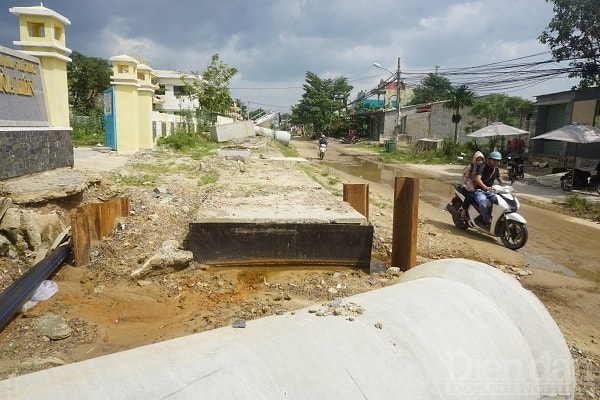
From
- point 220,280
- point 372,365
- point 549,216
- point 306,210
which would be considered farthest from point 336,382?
point 549,216

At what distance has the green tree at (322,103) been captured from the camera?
50.8 metres

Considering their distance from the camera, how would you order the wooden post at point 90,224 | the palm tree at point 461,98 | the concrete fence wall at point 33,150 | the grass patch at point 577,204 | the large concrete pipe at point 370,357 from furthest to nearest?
the palm tree at point 461,98 → the grass patch at point 577,204 → the concrete fence wall at point 33,150 → the wooden post at point 90,224 → the large concrete pipe at point 370,357

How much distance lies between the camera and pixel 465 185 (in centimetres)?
749

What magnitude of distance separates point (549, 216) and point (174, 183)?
8207 millimetres

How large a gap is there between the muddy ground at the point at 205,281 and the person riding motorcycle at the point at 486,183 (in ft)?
1.60

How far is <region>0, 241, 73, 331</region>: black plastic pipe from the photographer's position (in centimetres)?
374

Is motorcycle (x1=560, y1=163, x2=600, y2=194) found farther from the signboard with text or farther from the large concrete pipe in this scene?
the signboard with text

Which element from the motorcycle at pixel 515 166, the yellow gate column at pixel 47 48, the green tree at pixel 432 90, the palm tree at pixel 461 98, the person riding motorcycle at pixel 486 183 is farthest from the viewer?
the green tree at pixel 432 90

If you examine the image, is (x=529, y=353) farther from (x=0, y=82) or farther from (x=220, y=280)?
(x=0, y=82)

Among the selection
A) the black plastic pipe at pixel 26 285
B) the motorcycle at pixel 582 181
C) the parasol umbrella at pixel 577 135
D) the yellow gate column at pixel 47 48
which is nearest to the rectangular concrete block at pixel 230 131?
the yellow gate column at pixel 47 48

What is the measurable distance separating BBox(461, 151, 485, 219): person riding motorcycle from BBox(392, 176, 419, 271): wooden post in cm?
237

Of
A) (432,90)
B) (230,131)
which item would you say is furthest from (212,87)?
(432,90)

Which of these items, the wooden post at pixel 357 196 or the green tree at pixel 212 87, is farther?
the green tree at pixel 212 87

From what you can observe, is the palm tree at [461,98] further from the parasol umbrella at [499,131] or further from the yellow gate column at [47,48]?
the yellow gate column at [47,48]
